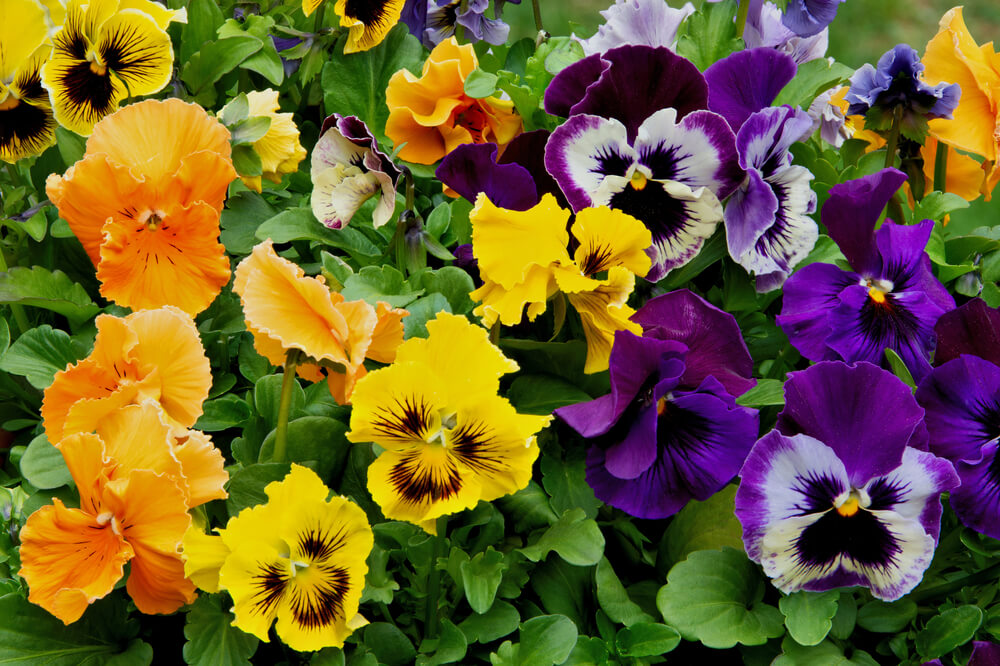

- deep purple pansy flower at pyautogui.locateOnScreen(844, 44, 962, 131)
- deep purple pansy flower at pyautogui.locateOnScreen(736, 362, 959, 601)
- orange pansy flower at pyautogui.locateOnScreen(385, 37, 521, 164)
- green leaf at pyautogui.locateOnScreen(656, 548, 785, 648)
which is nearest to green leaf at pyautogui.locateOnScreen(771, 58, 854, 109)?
deep purple pansy flower at pyautogui.locateOnScreen(844, 44, 962, 131)

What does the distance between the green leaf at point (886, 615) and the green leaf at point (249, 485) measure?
54cm

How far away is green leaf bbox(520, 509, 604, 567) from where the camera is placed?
32.9 inches

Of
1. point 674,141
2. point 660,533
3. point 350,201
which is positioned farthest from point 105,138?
point 660,533

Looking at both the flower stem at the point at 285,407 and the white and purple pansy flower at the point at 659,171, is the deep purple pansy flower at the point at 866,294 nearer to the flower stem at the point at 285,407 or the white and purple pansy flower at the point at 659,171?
the white and purple pansy flower at the point at 659,171

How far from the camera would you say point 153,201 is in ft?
3.07

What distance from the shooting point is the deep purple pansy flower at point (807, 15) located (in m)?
1.11

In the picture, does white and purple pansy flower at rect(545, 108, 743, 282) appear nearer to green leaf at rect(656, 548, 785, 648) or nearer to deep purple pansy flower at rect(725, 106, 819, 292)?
deep purple pansy flower at rect(725, 106, 819, 292)

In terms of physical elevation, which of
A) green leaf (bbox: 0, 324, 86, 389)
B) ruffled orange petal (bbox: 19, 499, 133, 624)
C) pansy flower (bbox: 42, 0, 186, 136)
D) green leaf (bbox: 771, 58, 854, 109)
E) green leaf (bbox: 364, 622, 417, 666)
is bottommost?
green leaf (bbox: 364, 622, 417, 666)

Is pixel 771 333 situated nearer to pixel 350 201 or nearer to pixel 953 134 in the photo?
pixel 953 134

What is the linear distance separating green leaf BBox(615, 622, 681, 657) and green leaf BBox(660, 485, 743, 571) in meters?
0.12

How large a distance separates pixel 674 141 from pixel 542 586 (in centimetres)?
43

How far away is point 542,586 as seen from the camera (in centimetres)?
94

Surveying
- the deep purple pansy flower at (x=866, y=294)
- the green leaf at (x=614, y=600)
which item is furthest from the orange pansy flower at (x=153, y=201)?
the deep purple pansy flower at (x=866, y=294)

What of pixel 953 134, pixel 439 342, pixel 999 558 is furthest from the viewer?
pixel 953 134
